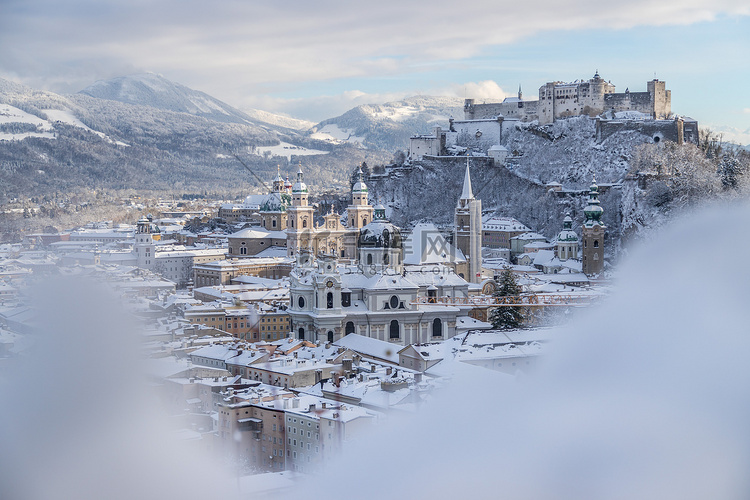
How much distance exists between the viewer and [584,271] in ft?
159

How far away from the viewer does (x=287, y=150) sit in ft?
426

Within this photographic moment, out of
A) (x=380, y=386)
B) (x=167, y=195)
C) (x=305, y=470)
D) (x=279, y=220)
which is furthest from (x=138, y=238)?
(x=167, y=195)

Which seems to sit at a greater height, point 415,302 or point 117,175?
point 117,175

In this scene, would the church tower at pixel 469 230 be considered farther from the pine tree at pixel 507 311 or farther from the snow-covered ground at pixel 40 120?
the snow-covered ground at pixel 40 120

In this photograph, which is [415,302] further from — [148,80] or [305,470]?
[148,80]

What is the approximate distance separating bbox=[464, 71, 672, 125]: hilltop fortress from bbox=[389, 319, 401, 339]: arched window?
2950 cm

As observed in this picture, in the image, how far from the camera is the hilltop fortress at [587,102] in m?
59.9

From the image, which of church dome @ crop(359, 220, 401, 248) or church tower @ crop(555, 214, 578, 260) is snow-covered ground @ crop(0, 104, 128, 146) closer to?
church dome @ crop(359, 220, 401, 248)

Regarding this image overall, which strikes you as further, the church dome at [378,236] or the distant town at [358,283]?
the church dome at [378,236]

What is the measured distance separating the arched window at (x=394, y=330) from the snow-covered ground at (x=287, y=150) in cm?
Result: 8915

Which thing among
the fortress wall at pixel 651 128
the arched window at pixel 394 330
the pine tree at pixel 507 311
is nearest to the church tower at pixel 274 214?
the fortress wall at pixel 651 128

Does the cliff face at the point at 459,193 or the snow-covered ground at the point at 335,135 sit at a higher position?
the snow-covered ground at the point at 335,135

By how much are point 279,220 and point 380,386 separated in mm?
34252

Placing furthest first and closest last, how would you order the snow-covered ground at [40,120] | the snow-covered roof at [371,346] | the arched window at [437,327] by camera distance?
the snow-covered ground at [40,120]
the arched window at [437,327]
the snow-covered roof at [371,346]
